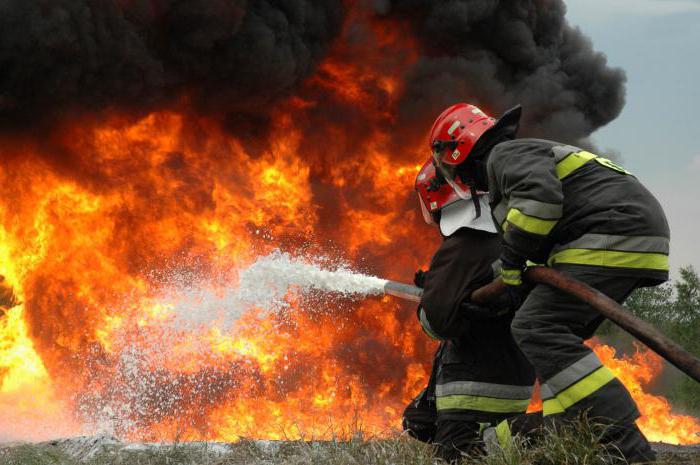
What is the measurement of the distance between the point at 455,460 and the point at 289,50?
24.4 ft

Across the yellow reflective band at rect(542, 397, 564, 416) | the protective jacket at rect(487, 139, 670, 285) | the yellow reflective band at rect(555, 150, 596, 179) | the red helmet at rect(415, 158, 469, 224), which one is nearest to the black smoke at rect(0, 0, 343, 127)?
the red helmet at rect(415, 158, 469, 224)

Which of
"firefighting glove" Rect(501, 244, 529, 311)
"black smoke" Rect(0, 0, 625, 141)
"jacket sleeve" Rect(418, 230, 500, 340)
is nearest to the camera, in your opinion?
"firefighting glove" Rect(501, 244, 529, 311)

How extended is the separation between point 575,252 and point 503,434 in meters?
1.05

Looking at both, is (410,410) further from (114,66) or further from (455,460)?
(114,66)

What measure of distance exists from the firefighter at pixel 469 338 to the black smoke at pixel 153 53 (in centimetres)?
624

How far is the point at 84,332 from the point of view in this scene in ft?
30.8

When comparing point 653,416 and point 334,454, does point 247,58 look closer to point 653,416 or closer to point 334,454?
point 334,454

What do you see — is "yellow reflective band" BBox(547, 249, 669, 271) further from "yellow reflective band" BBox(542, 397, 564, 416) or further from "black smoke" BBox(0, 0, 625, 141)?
"black smoke" BBox(0, 0, 625, 141)

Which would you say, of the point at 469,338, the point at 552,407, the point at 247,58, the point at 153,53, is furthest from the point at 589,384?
the point at 153,53

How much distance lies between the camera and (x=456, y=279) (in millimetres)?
4027

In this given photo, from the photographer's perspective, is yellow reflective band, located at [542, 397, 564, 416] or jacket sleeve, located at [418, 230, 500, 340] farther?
jacket sleeve, located at [418, 230, 500, 340]

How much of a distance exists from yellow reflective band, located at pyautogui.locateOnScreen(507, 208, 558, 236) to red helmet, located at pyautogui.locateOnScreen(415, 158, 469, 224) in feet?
2.92

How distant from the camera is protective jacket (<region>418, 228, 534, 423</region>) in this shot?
4.02 meters

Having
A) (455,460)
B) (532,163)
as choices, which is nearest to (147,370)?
(455,460)
